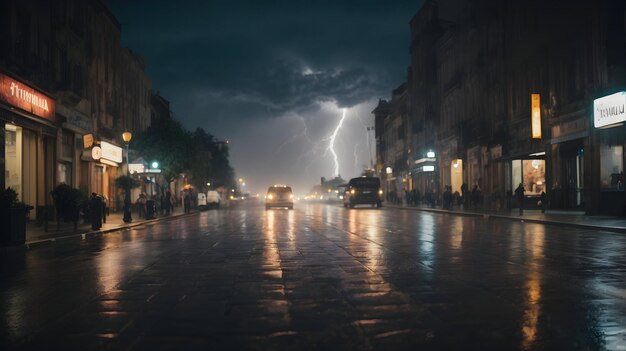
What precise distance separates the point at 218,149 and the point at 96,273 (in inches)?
4956

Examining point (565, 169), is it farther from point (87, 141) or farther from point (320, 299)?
point (320, 299)

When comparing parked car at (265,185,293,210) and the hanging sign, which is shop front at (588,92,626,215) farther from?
parked car at (265,185,293,210)

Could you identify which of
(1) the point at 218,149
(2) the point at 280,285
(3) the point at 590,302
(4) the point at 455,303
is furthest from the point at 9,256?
(1) the point at 218,149

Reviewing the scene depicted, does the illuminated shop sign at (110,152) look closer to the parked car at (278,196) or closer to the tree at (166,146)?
the tree at (166,146)

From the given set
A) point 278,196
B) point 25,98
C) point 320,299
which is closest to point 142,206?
point 25,98

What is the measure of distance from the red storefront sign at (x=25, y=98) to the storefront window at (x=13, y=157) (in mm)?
1130

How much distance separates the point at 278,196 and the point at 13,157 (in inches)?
1188

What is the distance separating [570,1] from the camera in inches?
1288

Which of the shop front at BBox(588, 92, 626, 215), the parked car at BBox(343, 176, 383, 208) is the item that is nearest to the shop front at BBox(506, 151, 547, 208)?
the shop front at BBox(588, 92, 626, 215)

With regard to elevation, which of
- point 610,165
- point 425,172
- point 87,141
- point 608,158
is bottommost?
point 610,165

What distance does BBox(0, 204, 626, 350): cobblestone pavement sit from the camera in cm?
604

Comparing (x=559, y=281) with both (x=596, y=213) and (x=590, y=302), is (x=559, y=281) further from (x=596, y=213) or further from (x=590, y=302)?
(x=596, y=213)

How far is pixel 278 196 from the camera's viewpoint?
5550 cm

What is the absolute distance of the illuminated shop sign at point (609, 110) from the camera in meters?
26.3
